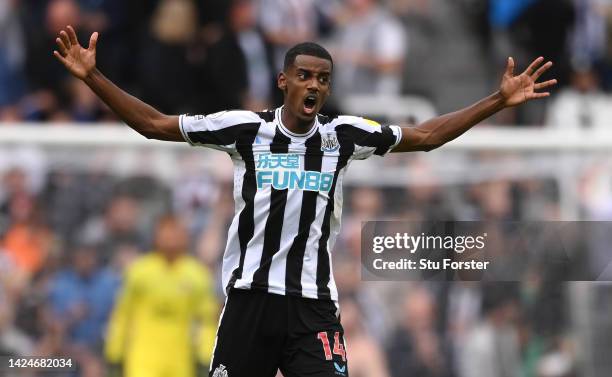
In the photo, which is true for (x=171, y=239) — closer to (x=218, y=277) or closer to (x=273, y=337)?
(x=218, y=277)

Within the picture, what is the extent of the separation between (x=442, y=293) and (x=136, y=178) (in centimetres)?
269

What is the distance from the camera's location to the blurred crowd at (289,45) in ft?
43.6

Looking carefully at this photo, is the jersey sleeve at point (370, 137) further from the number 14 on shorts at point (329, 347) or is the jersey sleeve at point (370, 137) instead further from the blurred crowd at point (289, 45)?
the blurred crowd at point (289, 45)

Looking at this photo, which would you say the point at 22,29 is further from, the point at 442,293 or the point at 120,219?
the point at 442,293

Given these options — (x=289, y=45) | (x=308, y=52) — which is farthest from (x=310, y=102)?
(x=289, y=45)

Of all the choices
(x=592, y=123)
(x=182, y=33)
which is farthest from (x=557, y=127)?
(x=182, y=33)

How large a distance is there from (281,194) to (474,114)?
1.14m

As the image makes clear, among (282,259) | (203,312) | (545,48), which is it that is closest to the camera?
(282,259)

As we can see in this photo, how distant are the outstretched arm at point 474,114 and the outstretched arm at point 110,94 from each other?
1226 mm

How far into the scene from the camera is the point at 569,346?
37.9 feet

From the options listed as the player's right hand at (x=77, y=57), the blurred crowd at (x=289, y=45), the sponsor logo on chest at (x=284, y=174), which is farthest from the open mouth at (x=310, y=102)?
the blurred crowd at (x=289, y=45)

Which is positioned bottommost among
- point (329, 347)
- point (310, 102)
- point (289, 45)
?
point (329, 347)

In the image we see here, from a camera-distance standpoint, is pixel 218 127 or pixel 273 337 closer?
pixel 273 337

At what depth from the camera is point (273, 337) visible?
7059mm
